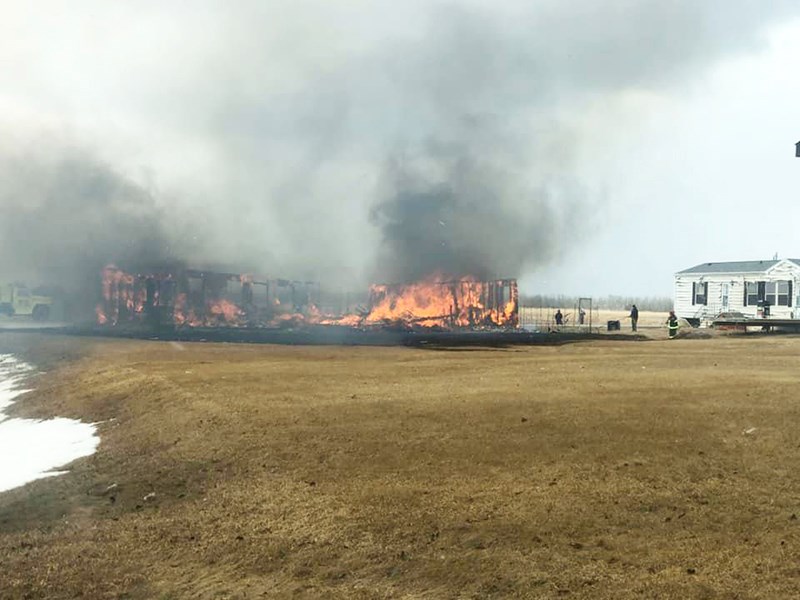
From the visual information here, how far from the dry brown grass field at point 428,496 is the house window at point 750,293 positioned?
1372 inches

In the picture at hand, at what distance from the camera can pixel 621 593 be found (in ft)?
18.3

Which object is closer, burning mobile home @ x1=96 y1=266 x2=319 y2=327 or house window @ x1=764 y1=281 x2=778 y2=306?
house window @ x1=764 y1=281 x2=778 y2=306

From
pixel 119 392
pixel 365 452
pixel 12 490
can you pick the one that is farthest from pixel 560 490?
pixel 119 392

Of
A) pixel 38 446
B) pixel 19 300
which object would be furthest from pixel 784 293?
pixel 19 300

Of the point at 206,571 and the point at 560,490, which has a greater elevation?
the point at 560,490

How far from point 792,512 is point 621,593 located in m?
2.81

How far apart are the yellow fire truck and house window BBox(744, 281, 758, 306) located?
60.3m

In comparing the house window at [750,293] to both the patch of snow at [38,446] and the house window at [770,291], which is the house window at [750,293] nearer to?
the house window at [770,291]

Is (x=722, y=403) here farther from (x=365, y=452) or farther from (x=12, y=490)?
(x=12, y=490)

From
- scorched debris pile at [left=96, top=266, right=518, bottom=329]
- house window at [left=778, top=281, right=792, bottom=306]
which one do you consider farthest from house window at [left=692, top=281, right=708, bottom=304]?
scorched debris pile at [left=96, top=266, right=518, bottom=329]

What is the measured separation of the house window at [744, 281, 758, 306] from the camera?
151ft

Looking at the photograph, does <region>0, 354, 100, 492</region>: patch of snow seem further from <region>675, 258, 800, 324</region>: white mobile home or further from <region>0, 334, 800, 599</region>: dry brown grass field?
<region>675, 258, 800, 324</region>: white mobile home

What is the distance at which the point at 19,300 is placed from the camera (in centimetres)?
6444

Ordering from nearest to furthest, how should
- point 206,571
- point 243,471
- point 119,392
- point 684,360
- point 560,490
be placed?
point 206,571 → point 560,490 → point 243,471 → point 119,392 → point 684,360
